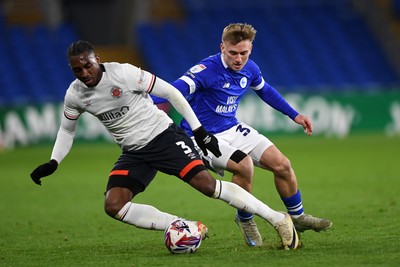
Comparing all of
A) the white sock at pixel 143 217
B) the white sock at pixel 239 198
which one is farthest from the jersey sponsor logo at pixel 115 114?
the white sock at pixel 239 198

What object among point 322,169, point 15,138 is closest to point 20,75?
point 15,138

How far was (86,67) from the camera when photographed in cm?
749

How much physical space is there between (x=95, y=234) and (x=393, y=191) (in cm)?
508

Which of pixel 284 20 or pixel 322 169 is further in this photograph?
pixel 284 20

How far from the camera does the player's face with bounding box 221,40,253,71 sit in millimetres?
8188

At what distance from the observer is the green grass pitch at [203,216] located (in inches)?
294

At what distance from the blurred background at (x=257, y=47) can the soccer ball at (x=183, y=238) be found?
16325mm

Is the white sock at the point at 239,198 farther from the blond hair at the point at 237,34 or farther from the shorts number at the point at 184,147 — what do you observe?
the blond hair at the point at 237,34

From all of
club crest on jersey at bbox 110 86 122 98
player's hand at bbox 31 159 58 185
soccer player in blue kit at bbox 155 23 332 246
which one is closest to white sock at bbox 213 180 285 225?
soccer player in blue kit at bbox 155 23 332 246

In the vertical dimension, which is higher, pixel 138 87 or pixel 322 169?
pixel 138 87

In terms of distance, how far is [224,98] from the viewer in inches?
335

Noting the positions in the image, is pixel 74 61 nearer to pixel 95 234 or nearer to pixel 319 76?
pixel 95 234

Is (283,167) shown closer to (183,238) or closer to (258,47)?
(183,238)

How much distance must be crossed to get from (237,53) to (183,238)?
6.18 feet
